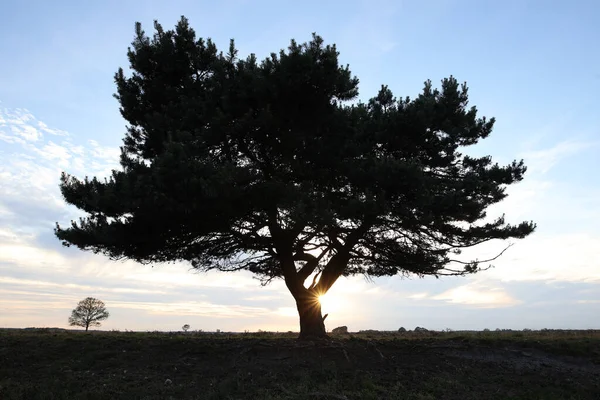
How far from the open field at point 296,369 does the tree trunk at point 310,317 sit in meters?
1.17

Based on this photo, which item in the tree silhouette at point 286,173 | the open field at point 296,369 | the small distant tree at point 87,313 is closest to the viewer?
the open field at point 296,369

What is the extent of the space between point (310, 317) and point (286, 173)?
17.0 ft

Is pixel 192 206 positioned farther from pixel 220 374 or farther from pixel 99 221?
pixel 220 374

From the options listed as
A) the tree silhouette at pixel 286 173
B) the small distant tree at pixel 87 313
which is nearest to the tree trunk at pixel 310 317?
the tree silhouette at pixel 286 173

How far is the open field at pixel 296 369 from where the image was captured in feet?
36.7

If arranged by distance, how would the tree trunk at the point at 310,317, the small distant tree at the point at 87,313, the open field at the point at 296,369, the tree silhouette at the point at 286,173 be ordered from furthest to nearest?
the small distant tree at the point at 87,313 < the tree trunk at the point at 310,317 < the tree silhouette at the point at 286,173 < the open field at the point at 296,369

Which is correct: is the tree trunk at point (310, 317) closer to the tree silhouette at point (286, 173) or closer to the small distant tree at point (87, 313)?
the tree silhouette at point (286, 173)

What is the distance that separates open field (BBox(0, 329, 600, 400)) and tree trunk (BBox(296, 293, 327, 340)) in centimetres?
117

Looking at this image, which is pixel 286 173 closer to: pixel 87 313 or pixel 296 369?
pixel 296 369

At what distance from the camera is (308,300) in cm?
1678

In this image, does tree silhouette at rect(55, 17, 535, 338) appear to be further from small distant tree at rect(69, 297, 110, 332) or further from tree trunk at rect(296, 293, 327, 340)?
small distant tree at rect(69, 297, 110, 332)

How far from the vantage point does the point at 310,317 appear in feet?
54.5

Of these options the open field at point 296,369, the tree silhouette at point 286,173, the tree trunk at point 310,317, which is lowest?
the open field at point 296,369

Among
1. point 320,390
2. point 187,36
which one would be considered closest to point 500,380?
point 320,390
